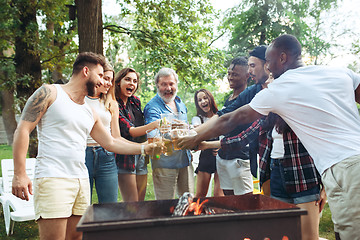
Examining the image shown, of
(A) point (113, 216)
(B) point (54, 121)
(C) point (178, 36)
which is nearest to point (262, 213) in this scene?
(A) point (113, 216)

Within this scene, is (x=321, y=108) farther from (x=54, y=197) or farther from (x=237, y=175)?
(x=54, y=197)

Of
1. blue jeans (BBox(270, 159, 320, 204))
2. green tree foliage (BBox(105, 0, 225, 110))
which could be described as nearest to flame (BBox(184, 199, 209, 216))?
blue jeans (BBox(270, 159, 320, 204))

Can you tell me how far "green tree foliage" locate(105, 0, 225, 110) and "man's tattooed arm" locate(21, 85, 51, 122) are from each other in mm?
5298

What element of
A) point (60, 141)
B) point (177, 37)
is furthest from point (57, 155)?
point (177, 37)

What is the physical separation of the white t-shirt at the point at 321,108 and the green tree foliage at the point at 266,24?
631 inches

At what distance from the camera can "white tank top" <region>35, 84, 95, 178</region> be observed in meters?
2.41

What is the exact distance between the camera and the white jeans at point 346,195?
202 cm

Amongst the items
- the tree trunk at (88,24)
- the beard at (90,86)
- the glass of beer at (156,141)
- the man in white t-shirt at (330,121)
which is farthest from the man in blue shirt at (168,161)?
the tree trunk at (88,24)

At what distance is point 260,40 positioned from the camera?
725 inches

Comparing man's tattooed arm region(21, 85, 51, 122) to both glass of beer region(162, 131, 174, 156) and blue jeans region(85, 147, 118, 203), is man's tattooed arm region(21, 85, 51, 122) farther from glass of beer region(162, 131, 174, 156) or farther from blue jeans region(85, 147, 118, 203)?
glass of beer region(162, 131, 174, 156)

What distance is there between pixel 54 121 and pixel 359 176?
2.24 meters

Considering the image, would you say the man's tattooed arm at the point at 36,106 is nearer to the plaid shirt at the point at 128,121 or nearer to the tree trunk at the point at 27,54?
the plaid shirt at the point at 128,121

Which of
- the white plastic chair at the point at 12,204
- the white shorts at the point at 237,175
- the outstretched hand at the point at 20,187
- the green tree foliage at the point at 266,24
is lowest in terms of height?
the white plastic chair at the point at 12,204

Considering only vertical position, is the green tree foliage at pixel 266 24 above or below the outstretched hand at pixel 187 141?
above
